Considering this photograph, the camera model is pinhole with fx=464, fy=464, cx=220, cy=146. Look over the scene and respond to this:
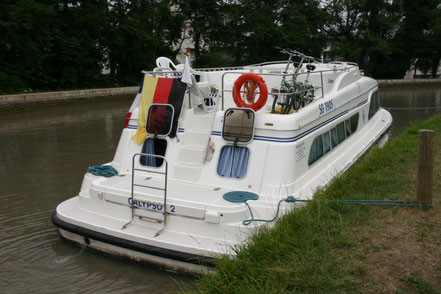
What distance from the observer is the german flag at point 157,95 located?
6.96 metres

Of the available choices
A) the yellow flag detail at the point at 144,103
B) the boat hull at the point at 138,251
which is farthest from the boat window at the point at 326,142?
the boat hull at the point at 138,251

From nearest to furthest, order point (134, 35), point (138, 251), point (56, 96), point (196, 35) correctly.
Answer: point (138, 251)
point (56, 96)
point (134, 35)
point (196, 35)

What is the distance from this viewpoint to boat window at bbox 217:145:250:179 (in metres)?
6.12

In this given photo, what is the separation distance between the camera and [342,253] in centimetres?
412

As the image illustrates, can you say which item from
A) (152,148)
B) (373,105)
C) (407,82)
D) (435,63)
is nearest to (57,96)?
(373,105)

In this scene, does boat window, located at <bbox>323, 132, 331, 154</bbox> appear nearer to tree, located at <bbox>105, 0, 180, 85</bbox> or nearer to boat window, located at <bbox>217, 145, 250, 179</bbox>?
boat window, located at <bbox>217, 145, 250, 179</bbox>

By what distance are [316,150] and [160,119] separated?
2.35 m

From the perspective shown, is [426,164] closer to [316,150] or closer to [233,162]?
[316,150]

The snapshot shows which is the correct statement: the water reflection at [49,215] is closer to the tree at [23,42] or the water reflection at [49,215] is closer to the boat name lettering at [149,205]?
the boat name lettering at [149,205]

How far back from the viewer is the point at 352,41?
4450 centimetres

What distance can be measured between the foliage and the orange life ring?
20.3 meters

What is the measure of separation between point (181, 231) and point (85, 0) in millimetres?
28030

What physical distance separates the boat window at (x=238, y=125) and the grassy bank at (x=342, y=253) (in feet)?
4.32

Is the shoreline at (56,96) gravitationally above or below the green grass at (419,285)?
above
